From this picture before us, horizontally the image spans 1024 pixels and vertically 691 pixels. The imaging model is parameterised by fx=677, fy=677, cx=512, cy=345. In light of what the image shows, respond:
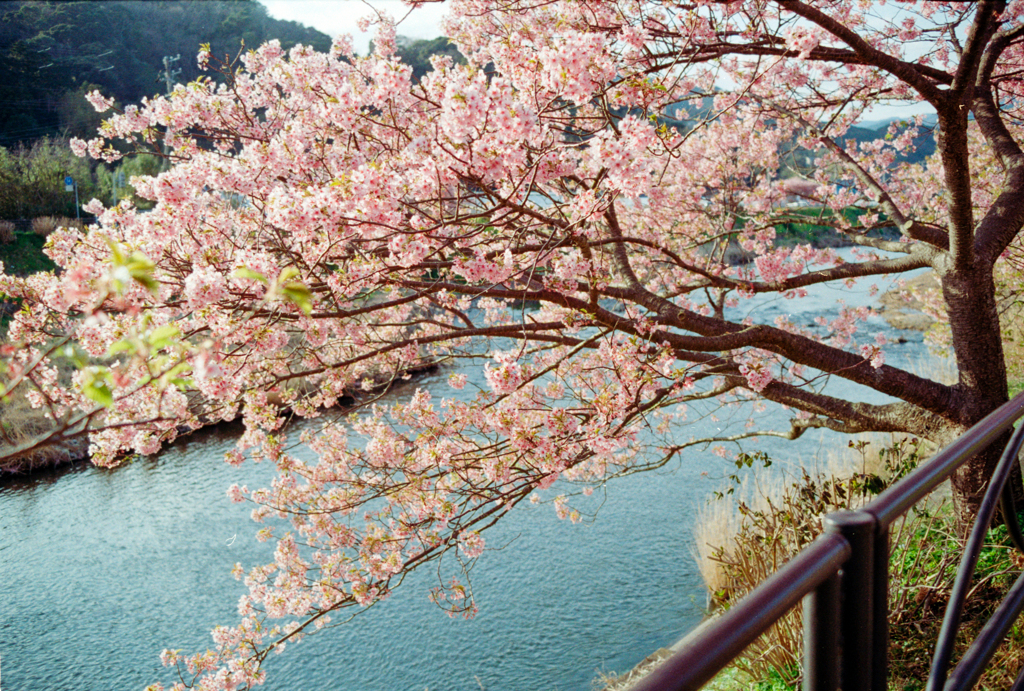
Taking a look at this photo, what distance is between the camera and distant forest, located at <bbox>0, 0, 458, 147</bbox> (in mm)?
17859

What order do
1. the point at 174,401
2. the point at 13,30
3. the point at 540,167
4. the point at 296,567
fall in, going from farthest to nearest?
the point at 13,30, the point at 296,567, the point at 174,401, the point at 540,167

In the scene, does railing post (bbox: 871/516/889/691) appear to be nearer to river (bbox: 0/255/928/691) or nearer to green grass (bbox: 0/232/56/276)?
river (bbox: 0/255/928/691)

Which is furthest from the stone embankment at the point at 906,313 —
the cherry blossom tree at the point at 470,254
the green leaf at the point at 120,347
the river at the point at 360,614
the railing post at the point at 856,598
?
the green leaf at the point at 120,347

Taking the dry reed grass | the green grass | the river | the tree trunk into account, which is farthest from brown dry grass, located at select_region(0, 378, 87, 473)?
the tree trunk

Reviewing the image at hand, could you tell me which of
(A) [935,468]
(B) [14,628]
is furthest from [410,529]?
(B) [14,628]

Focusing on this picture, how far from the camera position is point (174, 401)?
3484 millimetres

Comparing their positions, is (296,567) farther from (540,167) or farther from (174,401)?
(540,167)

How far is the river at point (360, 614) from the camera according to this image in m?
5.39

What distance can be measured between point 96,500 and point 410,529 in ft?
21.7

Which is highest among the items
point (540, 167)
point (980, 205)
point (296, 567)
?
point (540, 167)

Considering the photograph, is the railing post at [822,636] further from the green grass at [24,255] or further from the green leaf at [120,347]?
the green grass at [24,255]

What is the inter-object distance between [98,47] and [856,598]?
29401 millimetres

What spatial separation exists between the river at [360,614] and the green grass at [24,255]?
20.7ft

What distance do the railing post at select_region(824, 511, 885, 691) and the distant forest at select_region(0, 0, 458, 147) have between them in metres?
10.1
